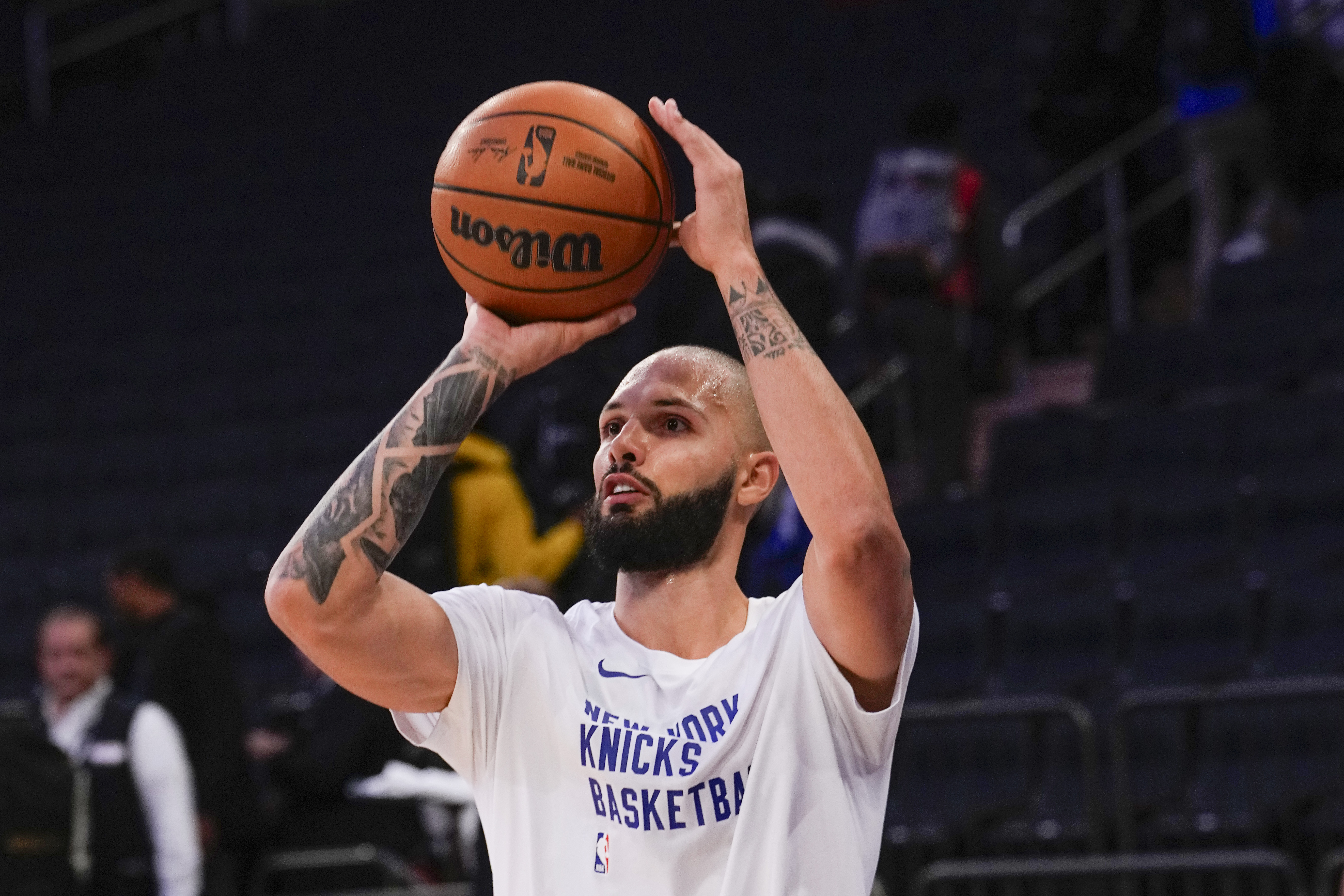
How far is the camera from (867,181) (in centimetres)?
1098

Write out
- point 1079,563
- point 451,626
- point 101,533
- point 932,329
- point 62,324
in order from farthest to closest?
point 62,324 < point 101,533 < point 932,329 < point 1079,563 < point 451,626

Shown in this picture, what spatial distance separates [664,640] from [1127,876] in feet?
8.77

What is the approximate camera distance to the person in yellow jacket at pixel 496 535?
18.6 feet

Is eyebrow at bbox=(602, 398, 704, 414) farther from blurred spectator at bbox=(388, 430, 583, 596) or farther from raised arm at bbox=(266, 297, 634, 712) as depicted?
blurred spectator at bbox=(388, 430, 583, 596)

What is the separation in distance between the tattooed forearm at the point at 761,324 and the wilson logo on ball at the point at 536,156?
0.36 meters

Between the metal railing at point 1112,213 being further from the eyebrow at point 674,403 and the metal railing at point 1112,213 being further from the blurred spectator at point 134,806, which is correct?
the eyebrow at point 674,403

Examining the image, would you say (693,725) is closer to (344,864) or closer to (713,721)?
(713,721)

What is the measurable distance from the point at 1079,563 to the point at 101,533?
6.09 meters

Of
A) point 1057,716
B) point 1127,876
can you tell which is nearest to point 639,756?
point 1127,876

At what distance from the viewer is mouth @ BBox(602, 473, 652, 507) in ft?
9.00

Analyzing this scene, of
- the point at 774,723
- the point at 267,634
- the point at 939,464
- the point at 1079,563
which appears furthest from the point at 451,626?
the point at 267,634

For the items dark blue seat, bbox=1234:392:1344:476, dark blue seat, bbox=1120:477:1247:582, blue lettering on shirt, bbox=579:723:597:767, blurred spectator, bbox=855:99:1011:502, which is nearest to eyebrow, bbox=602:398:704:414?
blue lettering on shirt, bbox=579:723:597:767

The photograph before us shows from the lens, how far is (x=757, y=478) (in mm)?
2910

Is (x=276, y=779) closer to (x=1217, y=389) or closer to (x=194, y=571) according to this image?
(x=194, y=571)
